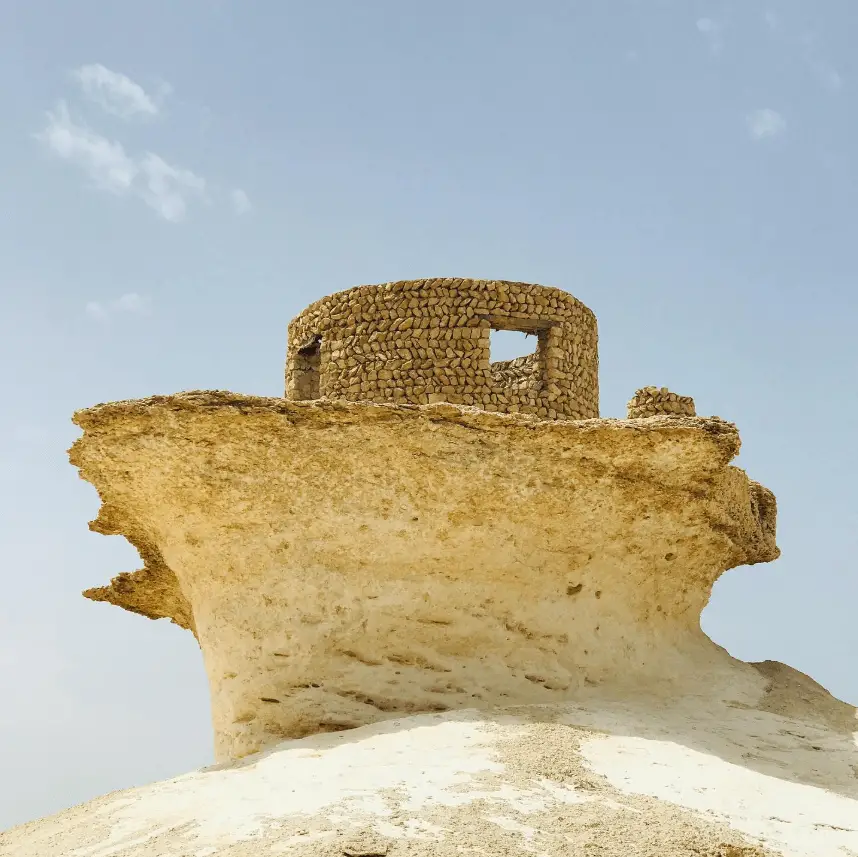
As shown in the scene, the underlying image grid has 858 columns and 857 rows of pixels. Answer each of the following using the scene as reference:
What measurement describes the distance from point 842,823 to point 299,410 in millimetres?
2598

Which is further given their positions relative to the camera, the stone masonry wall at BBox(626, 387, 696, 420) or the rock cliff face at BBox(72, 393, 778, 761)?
the stone masonry wall at BBox(626, 387, 696, 420)

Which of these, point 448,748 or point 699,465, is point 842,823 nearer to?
point 448,748

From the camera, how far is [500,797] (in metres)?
3.32

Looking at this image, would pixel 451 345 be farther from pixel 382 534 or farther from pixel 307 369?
pixel 382 534

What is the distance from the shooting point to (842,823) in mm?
3520

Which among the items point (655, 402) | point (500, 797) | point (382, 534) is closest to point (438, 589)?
point (382, 534)

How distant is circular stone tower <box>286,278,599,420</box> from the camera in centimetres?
1149

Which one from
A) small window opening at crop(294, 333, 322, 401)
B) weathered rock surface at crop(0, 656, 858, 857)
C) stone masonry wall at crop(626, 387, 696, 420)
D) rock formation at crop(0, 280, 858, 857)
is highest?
small window opening at crop(294, 333, 322, 401)

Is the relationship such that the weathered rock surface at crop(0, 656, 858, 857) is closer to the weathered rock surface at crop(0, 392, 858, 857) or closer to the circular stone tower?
the weathered rock surface at crop(0, 392, 858, 857)

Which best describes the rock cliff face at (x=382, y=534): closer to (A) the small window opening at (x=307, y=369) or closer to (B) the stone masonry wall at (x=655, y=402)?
(B) the stone masonry wall at (x=655, y=402)

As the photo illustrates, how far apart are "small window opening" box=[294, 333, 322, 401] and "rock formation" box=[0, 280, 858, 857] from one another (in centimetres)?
728

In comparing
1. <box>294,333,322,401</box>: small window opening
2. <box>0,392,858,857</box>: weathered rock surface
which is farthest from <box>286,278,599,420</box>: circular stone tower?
<box>0,392,858,857</box>: weathered rock surface

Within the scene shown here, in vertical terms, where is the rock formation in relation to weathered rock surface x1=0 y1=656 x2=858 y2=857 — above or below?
above

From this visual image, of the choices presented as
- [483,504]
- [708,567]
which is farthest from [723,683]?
[483,504]
